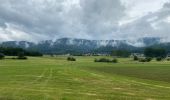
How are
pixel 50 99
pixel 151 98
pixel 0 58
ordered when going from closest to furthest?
pixel 50 99, pixel 151 98, pixel 0 58

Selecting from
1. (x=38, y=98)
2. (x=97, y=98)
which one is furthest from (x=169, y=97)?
(x=38, y=98)

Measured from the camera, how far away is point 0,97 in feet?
88.9

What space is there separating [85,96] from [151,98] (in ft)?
17.8

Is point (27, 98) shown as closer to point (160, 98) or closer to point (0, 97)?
point (0, 97)

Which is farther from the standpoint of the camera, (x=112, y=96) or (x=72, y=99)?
(x=112, y=96)

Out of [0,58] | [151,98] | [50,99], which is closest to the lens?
[50,99]

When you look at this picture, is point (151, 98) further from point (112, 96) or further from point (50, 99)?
point (50, 99)

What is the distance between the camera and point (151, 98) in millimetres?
28422

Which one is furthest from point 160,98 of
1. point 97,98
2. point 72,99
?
point 72,99

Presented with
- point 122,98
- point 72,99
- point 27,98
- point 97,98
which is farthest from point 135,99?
point 27,98

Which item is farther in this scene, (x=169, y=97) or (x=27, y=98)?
(x=169, y=97)

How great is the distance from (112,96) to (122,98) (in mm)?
1512

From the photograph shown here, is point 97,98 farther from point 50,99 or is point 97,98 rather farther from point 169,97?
point 169,97

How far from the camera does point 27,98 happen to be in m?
27.3
